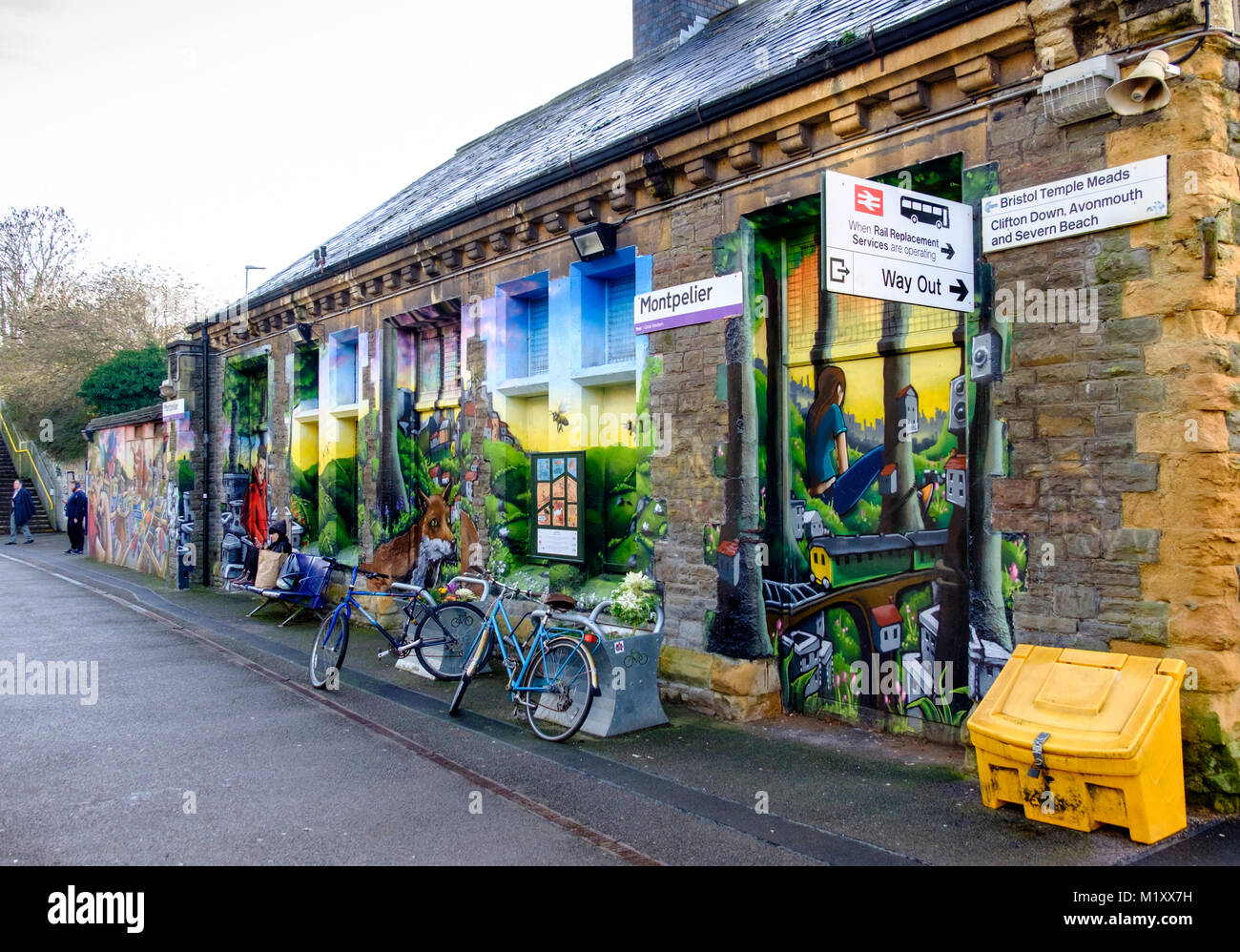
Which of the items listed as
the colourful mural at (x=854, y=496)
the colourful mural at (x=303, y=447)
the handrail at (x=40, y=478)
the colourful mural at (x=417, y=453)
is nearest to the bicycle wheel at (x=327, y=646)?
the colourful mural at (x=417, y=453)

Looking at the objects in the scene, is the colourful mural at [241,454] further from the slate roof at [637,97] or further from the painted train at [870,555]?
the painted train at [870,555]

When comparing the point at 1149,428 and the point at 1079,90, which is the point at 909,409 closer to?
the point at 1149,428

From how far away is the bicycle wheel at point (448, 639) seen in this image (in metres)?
9.02

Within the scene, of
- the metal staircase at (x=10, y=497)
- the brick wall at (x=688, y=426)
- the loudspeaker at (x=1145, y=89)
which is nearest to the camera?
the loudspeaker at (x=1145, y=89)

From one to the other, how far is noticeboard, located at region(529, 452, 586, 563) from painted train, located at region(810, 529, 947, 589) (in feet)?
9.17

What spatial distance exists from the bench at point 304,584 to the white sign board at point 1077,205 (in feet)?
29.1

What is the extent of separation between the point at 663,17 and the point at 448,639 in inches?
372

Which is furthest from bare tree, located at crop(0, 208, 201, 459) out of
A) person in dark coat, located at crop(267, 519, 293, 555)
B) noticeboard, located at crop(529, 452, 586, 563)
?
noticeboard, located at crop(529, 452, 586, 563)

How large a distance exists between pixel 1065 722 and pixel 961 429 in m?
2.20

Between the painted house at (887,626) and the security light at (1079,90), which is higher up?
the security light at (1079,90)

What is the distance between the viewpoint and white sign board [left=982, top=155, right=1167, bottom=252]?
523cm

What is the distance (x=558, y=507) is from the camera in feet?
31.8

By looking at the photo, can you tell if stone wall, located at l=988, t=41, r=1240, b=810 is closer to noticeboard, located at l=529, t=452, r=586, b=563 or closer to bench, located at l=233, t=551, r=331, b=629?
noticeboard, located at l=529, t=452, r=586, b=563

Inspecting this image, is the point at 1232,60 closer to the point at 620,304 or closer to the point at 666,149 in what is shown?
the point at 666,149
